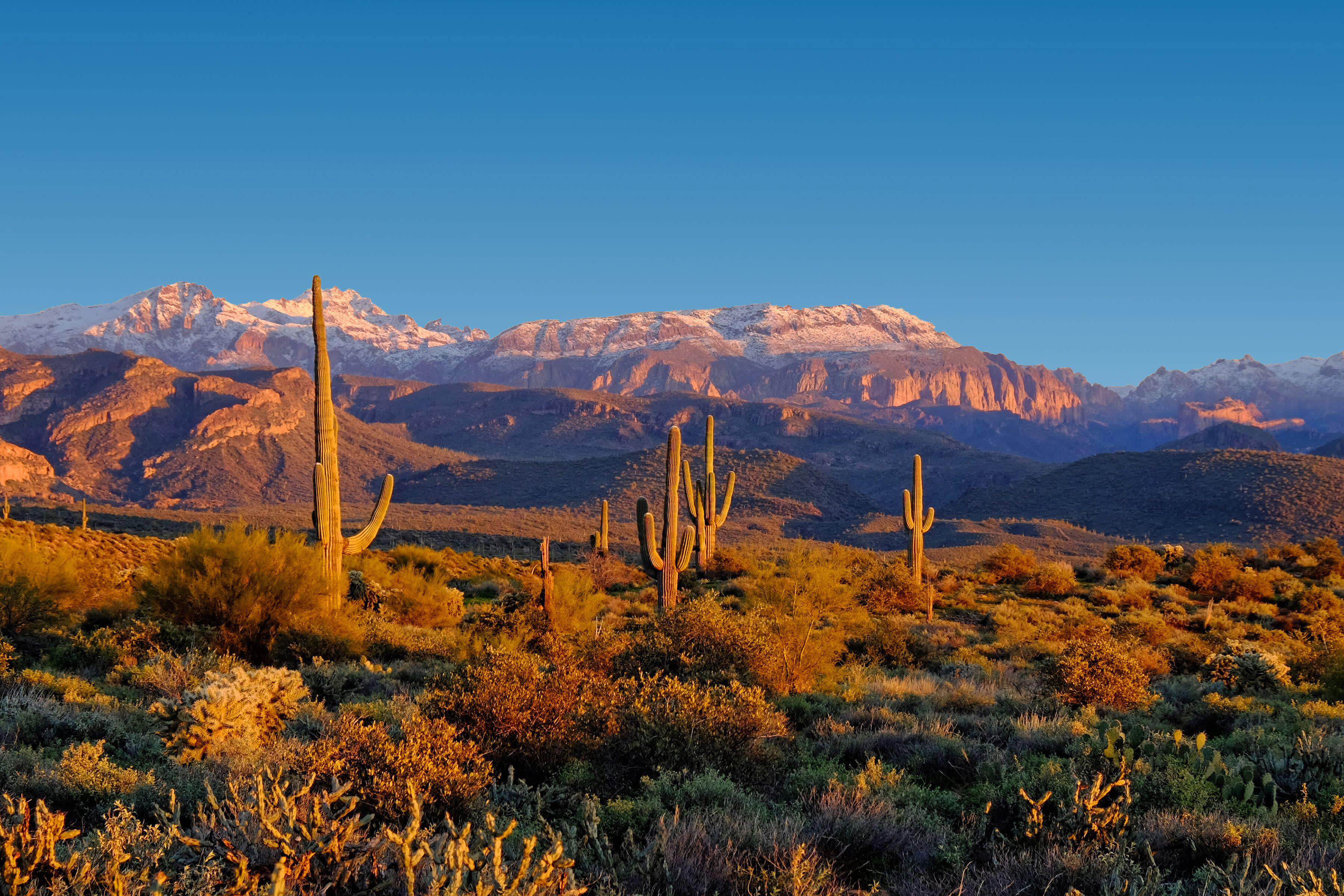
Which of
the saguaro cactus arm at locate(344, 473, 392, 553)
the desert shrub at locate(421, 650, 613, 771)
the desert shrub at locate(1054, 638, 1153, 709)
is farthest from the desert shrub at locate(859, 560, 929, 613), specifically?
the desert shrub at locate(421, 650, 613, 771)

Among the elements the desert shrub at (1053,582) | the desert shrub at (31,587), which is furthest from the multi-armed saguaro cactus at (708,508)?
the desert shrub at (31,587)

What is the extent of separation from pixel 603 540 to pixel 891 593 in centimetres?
1245

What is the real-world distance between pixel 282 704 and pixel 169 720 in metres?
0.95

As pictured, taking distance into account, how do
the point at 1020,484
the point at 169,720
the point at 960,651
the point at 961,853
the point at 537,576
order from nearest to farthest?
the point at 961,853, the point at 169,720, the point at 960,651, the point at 537,576, the point at 1020,484

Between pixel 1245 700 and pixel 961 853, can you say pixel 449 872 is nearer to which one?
pixel 961 853

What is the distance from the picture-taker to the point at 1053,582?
91.7 feet

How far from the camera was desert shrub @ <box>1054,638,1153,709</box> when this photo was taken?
10484mm

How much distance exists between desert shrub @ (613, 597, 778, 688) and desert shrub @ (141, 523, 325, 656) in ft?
19.5

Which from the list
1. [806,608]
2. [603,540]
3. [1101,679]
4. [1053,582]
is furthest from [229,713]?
[1053,582]

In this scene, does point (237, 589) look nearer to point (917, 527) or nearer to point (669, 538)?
point (669, 538)

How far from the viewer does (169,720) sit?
23.8 feet

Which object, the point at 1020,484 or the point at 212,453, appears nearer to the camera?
the point at 1020,484

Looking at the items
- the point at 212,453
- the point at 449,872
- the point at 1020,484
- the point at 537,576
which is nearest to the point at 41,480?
the point at 212,453

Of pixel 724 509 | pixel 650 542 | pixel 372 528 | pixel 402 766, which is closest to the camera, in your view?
pixel 402 766
